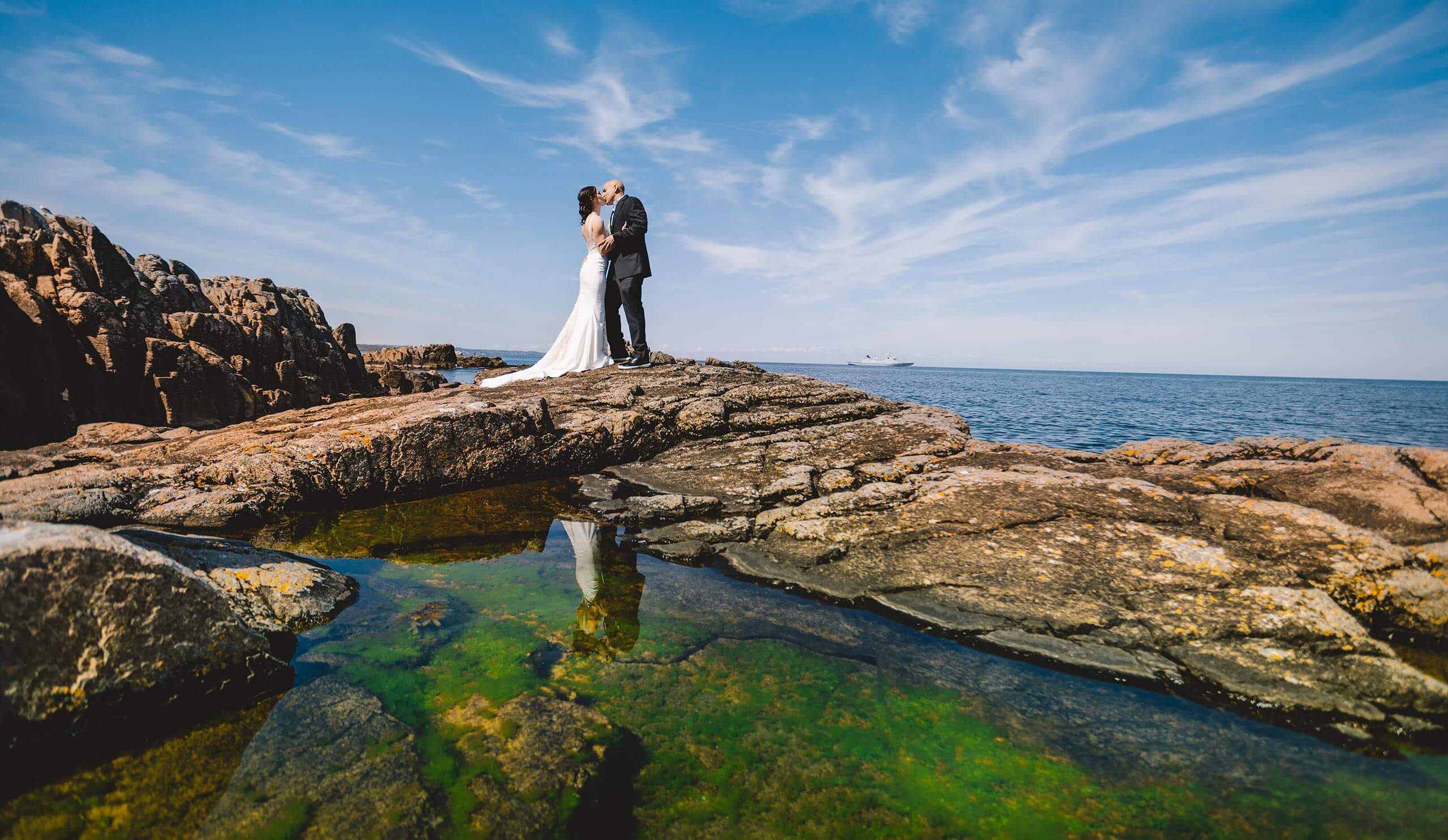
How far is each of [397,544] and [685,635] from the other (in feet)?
12.5

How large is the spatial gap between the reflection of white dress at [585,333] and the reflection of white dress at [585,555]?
7042mm

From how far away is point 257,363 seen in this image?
76.7 feet

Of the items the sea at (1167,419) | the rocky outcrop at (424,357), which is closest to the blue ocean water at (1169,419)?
the sea at (1167,419)

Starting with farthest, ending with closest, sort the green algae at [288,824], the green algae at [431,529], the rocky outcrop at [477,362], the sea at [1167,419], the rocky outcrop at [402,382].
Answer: the rocky outcrop at [477,362], the rocky outcrop at [402,382], the sea at [1167,419], the green algae at [431,529], the green algae at [288,824]

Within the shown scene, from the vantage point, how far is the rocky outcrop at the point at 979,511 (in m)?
4.47

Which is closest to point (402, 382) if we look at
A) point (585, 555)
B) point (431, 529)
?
point (431, 529)

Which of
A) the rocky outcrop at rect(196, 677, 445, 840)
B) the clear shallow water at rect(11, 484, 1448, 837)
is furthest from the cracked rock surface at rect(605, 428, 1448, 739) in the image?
the rocky outcrop at rect(196, 677, 445, 840)

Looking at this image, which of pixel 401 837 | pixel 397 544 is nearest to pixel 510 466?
pixel 397 544

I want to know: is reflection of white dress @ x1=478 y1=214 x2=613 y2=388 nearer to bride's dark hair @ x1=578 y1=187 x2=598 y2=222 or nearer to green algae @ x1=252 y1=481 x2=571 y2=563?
bride's dark hair @ x1=578 y1=187 x2=598 y2=222

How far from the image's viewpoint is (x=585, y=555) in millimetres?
6484

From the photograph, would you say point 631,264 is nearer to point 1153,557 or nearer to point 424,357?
point 1153,557

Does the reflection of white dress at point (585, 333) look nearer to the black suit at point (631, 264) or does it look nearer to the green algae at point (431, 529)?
the black suit at point (631, 264)

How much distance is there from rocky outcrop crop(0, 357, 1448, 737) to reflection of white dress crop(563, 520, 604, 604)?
1.60ft

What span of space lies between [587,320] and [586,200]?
2.87 m
